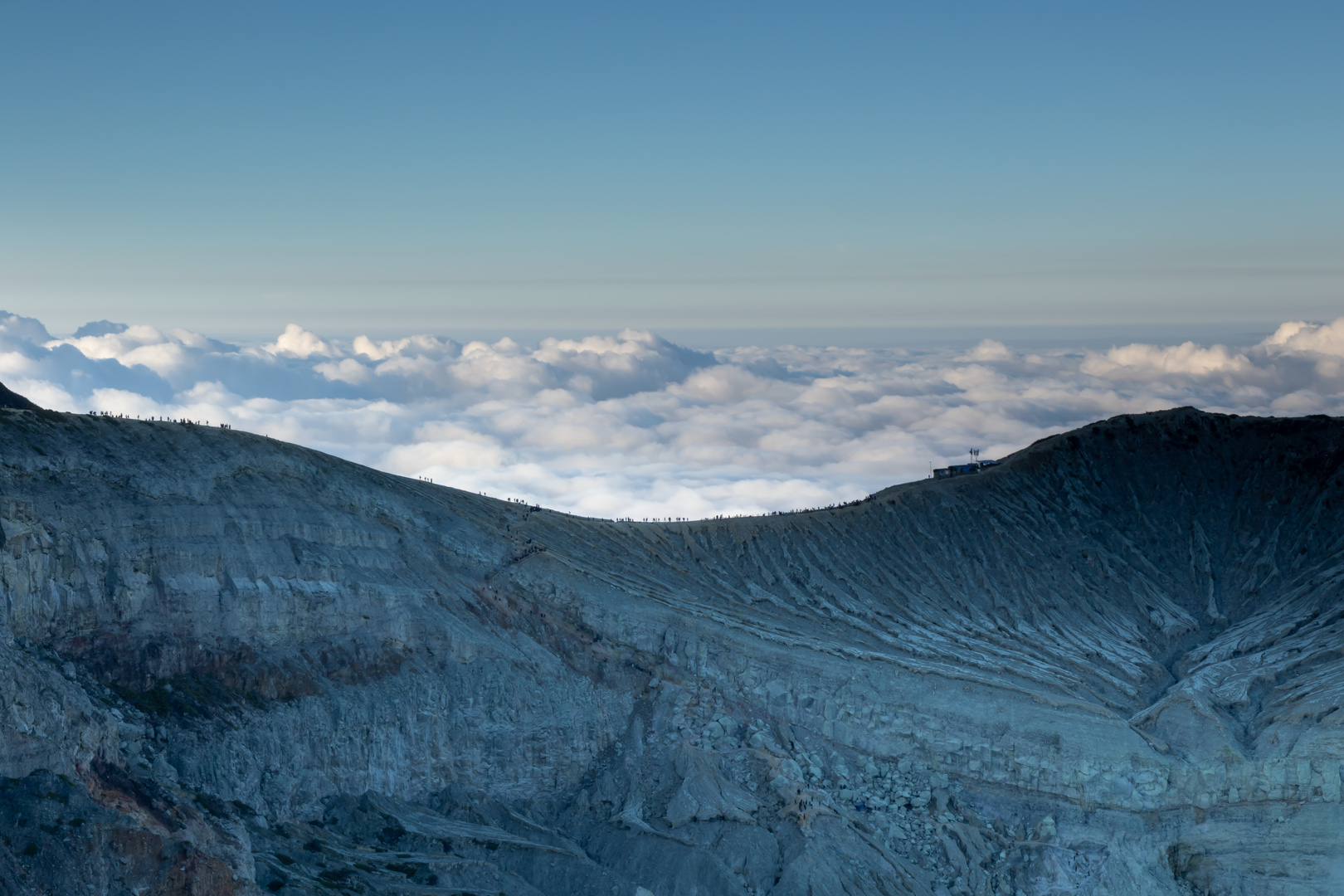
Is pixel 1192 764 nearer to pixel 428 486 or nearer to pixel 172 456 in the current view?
pixel 428 486

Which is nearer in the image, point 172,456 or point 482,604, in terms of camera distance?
point 172,456

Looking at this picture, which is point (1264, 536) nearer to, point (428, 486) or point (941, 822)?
point (941, 822)

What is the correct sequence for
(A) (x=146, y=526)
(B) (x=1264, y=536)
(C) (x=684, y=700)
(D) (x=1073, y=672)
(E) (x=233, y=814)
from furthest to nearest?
(B) (x=1264, y=536), (D) (x=1073, y=672), (C) (x=684, y=700), (A) (x=146, y=526), (E) (x=233, y=814)

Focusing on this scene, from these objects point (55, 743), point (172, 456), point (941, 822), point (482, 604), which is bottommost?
point (941, 822)

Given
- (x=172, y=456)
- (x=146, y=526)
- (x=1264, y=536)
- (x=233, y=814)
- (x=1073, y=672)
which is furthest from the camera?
(x=1264, y=536)

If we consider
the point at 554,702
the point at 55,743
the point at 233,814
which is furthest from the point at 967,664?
the point at 55,743

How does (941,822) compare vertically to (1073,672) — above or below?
below
